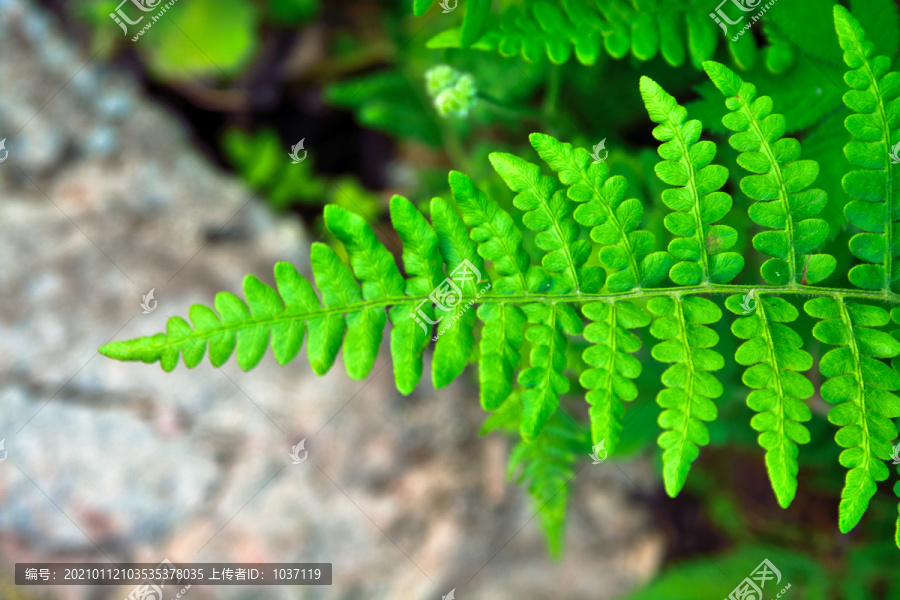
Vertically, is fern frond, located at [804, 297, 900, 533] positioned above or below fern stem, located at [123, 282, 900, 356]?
below

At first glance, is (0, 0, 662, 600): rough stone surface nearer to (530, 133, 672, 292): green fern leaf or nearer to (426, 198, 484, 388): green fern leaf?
(426, 198, 484, 388): green fern leaf

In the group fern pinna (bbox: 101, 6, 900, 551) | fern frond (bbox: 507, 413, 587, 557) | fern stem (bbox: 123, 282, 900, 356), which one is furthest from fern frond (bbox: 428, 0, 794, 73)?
fern frond (bbox: 507, 413, 587, 557)

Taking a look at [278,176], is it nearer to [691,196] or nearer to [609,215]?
[609,215]

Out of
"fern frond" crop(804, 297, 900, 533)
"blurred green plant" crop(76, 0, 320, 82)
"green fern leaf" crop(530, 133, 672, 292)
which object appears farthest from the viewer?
"blurred green plant" crop(76, 0, 320, 82)

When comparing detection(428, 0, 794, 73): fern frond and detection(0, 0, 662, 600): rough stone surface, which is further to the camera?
detection(0, 0, 662, 600): rough stone surface

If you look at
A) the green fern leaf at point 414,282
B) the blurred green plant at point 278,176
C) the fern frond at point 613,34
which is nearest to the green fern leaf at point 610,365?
the green fern leaf at point 414,282

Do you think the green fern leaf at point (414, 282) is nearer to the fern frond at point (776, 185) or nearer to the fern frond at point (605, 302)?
the fern frond at point (605, 302)

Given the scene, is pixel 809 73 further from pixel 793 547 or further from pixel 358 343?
pixel 793 547

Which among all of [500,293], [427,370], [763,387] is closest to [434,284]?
[500,293]
